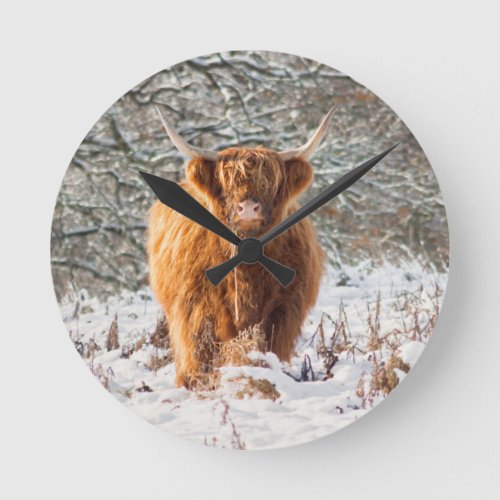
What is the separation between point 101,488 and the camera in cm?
275

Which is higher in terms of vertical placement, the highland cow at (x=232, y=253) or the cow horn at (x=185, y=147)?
the cow horn at (x=185, y=147)

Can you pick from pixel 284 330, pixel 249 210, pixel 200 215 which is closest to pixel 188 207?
pixel 200 215

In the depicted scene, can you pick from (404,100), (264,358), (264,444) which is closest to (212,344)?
(264,358)

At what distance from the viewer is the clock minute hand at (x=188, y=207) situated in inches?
100

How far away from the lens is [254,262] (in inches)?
101

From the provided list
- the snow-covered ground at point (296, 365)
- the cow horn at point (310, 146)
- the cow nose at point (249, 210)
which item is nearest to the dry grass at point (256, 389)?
the snow-covered ground at point (296, 365)

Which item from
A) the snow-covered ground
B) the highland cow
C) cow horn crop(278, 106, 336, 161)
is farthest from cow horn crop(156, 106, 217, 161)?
the snow-covered ground

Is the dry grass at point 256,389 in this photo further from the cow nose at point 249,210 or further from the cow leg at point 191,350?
the cow nose at point 249,210

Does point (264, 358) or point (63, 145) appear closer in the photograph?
point (264, 358)

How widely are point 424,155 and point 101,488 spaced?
1.48m

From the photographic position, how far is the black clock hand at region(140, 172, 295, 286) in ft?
8.37

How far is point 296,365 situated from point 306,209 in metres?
0.47

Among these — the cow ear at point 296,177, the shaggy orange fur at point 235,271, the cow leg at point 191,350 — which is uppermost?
the cow ear at point 296,177

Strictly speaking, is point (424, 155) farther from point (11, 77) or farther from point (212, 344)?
point (11, 77)
